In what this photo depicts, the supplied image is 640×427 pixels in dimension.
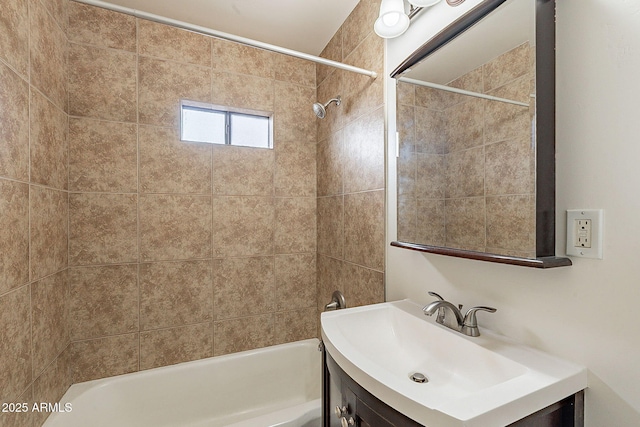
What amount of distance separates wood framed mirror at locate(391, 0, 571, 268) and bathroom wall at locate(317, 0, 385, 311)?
0.69ft

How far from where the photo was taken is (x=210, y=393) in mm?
1736

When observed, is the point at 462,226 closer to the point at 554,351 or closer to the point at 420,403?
the point at 554,351

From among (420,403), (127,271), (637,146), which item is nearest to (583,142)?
(637,146)

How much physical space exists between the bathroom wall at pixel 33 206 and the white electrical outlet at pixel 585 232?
5.82ft

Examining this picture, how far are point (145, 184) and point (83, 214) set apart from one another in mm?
351

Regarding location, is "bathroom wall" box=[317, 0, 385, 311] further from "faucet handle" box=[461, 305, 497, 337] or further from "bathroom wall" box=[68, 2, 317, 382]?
"faucet handle" box=[461, 305, 497, 337]

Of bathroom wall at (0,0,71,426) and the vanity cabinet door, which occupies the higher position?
bathroom wall at (0,0,71,426)

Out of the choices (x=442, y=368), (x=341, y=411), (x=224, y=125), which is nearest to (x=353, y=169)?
(x=224, y=125)

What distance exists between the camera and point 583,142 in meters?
0.69

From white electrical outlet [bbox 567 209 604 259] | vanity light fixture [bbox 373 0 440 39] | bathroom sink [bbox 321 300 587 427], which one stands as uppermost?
vanity light fixture [bbox 373 0 440 39]

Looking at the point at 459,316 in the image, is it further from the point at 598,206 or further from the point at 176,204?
the point at 176,204

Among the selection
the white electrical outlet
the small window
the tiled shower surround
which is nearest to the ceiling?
the tiled shower surround

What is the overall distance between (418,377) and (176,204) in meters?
1.62

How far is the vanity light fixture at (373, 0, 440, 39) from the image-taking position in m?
1.15
